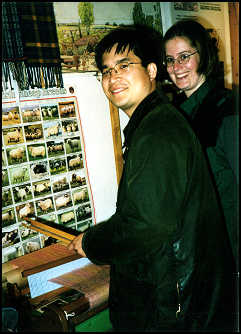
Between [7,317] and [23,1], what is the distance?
4.60ft

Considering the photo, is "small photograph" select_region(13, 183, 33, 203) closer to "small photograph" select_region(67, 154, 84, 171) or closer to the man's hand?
"small photograph" select_region(67, 154, 84, 171)

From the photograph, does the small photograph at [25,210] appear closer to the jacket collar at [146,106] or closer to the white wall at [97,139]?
the white wall at [97,139]

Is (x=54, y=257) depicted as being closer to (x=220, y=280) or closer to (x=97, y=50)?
(x=220, y=280)

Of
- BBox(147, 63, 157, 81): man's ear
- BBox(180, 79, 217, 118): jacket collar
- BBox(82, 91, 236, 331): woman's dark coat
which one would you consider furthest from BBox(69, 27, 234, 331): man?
BBox(180, 79, 217, 118): jacket collar

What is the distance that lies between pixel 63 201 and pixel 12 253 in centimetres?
38

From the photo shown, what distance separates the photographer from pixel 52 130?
1652mm

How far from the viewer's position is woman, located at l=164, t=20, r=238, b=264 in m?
1.34

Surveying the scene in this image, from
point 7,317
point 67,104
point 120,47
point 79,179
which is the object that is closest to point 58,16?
point 67,104

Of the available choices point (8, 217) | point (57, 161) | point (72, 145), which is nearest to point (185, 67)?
point (72, 145)

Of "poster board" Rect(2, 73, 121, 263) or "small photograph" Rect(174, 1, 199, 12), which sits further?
"small photograph" Rect(174, 1, 199, 12)

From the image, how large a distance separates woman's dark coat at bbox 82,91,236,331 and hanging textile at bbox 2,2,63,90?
72cm

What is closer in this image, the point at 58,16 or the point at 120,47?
the point at 120,47

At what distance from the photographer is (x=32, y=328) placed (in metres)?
1.19

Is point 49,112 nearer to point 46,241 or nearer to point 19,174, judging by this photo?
point 19,174
